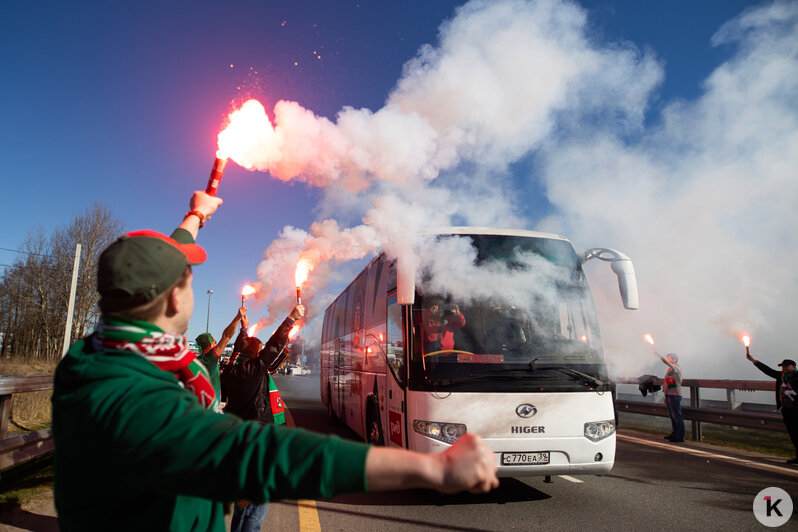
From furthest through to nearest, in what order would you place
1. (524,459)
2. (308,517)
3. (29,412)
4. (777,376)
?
(29,412) → (777,376) → (308,517) → (524,459)

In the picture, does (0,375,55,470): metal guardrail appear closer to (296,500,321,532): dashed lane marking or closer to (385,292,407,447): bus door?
(296,500,321,532): dashed lane marking

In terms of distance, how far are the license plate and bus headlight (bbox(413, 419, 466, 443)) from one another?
1.81ft

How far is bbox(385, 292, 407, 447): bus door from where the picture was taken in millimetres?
5867

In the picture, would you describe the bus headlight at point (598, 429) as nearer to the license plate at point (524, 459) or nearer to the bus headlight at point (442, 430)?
the license plate at point (524, 459)

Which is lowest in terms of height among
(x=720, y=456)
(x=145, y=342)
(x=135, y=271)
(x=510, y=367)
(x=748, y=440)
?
(x=748, y=440)

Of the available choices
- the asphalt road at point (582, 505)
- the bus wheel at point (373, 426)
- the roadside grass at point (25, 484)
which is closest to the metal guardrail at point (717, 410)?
the asphalt road at point (582, 505)

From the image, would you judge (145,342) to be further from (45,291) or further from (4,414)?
(45,291)

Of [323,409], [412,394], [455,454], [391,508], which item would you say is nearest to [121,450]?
[455,454]

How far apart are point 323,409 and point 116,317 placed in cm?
1716

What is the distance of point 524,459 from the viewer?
5395mm

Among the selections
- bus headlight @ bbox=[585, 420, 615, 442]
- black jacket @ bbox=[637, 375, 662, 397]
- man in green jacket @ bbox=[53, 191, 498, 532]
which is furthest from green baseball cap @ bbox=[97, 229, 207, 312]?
black jacket @ bbox=[637, 375, 662, 397]

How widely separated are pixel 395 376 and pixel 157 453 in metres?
5.30

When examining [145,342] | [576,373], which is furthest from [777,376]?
[145,342]

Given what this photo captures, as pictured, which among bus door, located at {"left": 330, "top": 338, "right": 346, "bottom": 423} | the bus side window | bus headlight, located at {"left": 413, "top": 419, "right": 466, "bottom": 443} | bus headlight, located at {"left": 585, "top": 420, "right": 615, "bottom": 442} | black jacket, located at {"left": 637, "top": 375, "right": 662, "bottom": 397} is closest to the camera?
bus headlight, located at {"left": 413, "top": 419, "right": 466, "bottom": 443}
